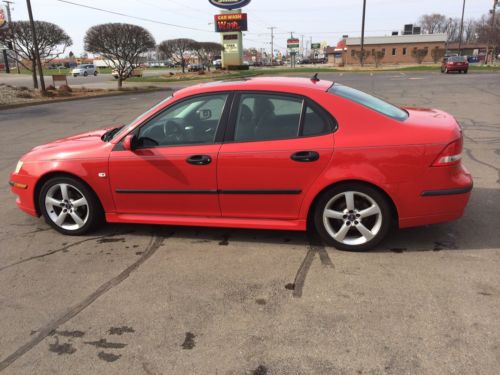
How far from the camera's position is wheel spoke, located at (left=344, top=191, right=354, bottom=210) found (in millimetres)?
3709

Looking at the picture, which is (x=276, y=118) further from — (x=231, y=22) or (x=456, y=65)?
(x=231, y=22)

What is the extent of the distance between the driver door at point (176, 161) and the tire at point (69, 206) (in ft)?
1.22

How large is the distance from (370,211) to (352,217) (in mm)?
163

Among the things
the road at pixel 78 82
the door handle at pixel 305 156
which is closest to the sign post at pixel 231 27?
the road at pixel 78 82

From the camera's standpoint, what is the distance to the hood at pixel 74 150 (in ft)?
14.0

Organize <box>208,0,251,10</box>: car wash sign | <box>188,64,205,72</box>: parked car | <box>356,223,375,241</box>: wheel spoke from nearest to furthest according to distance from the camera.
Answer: <box>356,223,375,241</box>: wheel spoke → <box>208,0,251,10</box>: car wash sign → <box>188,64,205,72</box>: parked car

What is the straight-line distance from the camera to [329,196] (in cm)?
377

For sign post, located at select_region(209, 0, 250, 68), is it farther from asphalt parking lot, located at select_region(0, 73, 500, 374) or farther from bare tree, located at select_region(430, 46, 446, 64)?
asphalt parking lot, located at select_region(0, 73, 500, 374)

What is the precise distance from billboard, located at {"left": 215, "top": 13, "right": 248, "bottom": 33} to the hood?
46.1m

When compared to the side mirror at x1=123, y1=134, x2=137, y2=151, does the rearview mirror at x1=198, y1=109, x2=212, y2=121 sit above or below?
above

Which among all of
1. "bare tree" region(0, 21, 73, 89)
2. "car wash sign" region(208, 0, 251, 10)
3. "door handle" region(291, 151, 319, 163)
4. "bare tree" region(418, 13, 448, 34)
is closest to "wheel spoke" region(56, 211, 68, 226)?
"door handle" region(291, 151, 319, 163)

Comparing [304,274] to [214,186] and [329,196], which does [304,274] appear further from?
[214,186]

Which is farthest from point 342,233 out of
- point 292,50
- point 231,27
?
point 292,50

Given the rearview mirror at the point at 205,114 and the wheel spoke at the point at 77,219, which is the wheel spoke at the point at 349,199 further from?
the wheel spoke at the point at 77,219
